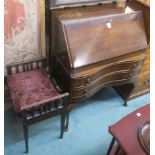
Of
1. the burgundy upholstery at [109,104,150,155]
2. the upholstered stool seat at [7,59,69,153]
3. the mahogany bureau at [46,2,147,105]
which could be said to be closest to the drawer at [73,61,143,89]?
the mahogany bureau at [46,2,147,105]

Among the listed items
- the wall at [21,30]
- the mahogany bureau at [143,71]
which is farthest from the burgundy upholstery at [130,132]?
the wall at [21,30]

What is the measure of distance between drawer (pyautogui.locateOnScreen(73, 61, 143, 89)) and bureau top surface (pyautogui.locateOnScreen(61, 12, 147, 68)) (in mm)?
98

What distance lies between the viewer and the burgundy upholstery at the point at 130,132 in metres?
1.28

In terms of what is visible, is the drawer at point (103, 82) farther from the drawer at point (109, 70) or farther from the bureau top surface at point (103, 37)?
the bureau top surface at point (103, 37)

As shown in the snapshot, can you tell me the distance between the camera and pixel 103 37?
73.2 inches

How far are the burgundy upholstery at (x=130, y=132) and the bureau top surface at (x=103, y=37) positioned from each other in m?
0.56

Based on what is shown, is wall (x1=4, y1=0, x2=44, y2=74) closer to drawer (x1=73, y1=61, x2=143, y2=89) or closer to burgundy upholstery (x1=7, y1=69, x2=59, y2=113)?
burgundy upholstery (x1=7, y1=69, x2=59, y2=113)

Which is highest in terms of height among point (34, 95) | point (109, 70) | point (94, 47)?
point (94, 47)

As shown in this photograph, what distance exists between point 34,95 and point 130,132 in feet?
2.75

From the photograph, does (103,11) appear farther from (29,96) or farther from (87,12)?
(29,96)

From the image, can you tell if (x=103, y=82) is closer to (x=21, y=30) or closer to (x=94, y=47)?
(x=94, y=47)

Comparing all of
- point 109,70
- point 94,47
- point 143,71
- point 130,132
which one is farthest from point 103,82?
point 130,132
